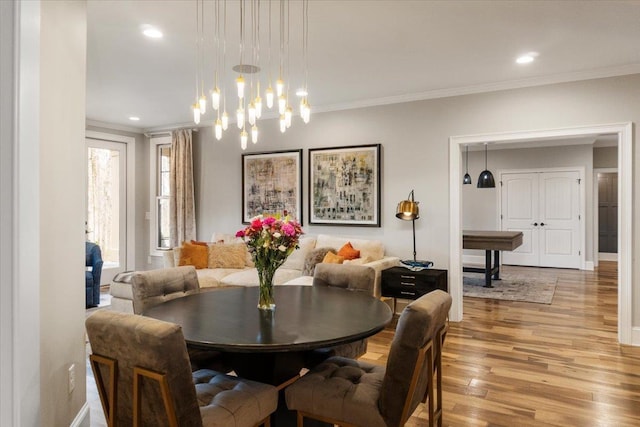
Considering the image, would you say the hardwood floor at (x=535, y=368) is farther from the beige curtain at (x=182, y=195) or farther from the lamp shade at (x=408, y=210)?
the beige curtain at (x=182, y=195)

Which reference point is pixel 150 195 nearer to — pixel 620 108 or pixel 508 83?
pixel 508 83

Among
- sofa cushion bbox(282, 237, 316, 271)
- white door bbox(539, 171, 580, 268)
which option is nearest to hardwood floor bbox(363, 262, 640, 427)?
sofa cushion bbox(282, 237, 316, 271)

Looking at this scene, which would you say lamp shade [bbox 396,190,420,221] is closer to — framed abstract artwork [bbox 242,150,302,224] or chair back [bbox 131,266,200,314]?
framed abstract artwork [bbox 242,150,302,224]

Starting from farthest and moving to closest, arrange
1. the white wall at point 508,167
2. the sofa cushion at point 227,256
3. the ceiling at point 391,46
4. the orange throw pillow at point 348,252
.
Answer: the white wall at point 508,167 → the sofa cushion at point 227,256 → the orange throw pillow at point 348,252 → the ceiling at point 391,46

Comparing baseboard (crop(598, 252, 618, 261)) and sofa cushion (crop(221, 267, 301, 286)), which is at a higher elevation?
sofa cushion (crop(221, 267, 301, 286))

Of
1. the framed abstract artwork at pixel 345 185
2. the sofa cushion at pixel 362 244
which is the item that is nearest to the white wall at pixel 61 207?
the sofa cushion at pixel 362 244

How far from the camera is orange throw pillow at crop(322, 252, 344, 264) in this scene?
4762 mm

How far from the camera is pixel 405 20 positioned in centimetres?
319

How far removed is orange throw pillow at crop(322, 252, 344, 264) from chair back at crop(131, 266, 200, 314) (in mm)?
1945

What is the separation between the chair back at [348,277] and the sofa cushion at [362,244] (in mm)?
1923

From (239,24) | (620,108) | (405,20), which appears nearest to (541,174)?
(620,108)

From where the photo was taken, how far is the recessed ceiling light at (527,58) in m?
3.89

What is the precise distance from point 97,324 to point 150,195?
616 cm

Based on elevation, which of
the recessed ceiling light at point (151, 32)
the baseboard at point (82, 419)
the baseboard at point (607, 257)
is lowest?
the baseboard at point (82, 419)
